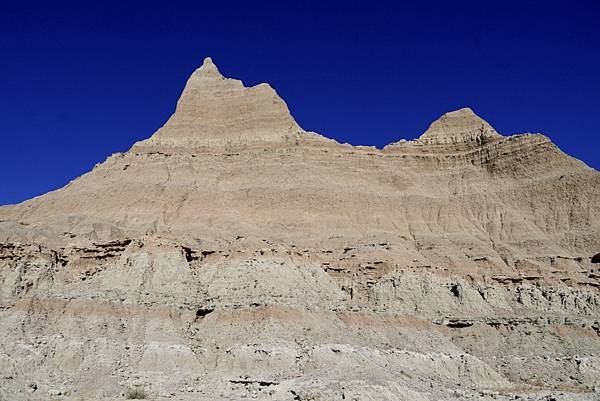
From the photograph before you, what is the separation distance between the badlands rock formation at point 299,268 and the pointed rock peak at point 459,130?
0.28m

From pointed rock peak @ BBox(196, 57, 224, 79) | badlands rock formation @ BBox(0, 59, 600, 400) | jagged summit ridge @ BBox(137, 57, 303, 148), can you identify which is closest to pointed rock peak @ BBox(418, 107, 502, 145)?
badlands rock formation @ BBox(0, 59, 600, 400)

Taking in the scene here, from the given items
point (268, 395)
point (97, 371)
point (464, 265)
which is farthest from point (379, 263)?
point (97, 371)

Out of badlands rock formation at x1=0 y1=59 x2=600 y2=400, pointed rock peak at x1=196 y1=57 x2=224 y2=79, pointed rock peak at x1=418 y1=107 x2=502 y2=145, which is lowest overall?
badlands rock formation at x1=0 y1=59 x2=600 y2=400

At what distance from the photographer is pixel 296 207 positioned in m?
81.7

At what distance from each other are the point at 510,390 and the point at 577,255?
2915cm

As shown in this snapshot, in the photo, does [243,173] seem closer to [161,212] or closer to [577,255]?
[161,212]

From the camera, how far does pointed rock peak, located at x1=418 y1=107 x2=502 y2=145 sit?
98.1 meters

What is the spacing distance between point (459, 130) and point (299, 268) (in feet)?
158

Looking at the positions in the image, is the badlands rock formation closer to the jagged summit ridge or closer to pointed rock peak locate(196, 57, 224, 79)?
the jagged summit ridge

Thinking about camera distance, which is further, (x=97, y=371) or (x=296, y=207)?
(x=296, y=207)

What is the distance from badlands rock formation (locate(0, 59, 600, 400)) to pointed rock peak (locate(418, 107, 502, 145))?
28 cm

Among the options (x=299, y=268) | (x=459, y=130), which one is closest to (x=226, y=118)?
(x=459, y=130)

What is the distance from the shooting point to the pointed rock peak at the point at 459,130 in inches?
3863

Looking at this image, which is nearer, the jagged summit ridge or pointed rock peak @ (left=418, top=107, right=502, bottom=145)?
the jagged summit ridge
